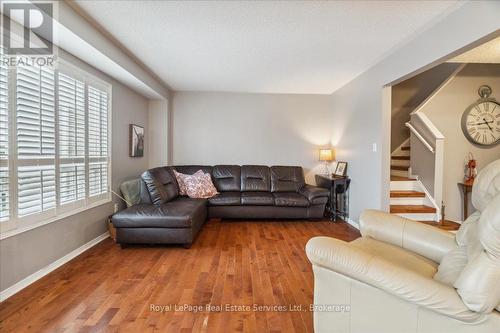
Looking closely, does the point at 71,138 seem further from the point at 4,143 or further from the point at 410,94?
the point at 410,94

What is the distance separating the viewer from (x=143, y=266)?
8.43 feet

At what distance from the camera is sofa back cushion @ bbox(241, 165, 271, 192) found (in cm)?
482

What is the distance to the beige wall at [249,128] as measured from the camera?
5.21 metres

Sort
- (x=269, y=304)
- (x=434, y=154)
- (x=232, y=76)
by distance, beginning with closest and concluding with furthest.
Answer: (x=269, y=304), (x=434, y=154), (x=232, y=76)

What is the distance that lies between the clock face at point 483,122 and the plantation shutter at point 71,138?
5.43 metres

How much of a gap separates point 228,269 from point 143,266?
0.90m

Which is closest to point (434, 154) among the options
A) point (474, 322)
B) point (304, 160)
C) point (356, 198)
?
point (356, 198)

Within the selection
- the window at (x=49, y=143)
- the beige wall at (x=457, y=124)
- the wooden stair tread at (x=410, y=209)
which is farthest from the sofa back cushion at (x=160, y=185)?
the beige wall at (x=457, y=124)

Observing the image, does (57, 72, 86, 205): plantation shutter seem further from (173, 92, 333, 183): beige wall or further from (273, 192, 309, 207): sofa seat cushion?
(273, 192, 309, 207): sofa seat cushion

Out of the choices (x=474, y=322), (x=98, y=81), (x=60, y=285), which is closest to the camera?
(x=474, y=322)

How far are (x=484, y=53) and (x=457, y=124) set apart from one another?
1327mm

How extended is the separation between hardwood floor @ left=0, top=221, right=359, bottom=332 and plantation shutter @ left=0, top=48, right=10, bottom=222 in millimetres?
751

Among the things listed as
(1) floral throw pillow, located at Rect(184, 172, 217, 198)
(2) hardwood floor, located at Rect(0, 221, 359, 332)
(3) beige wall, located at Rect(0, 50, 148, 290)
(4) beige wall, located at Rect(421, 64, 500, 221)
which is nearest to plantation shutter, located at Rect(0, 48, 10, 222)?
(3) beige wall, located at Rect(0, 50, 148, 290)

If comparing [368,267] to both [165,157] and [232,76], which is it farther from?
[165,157]
